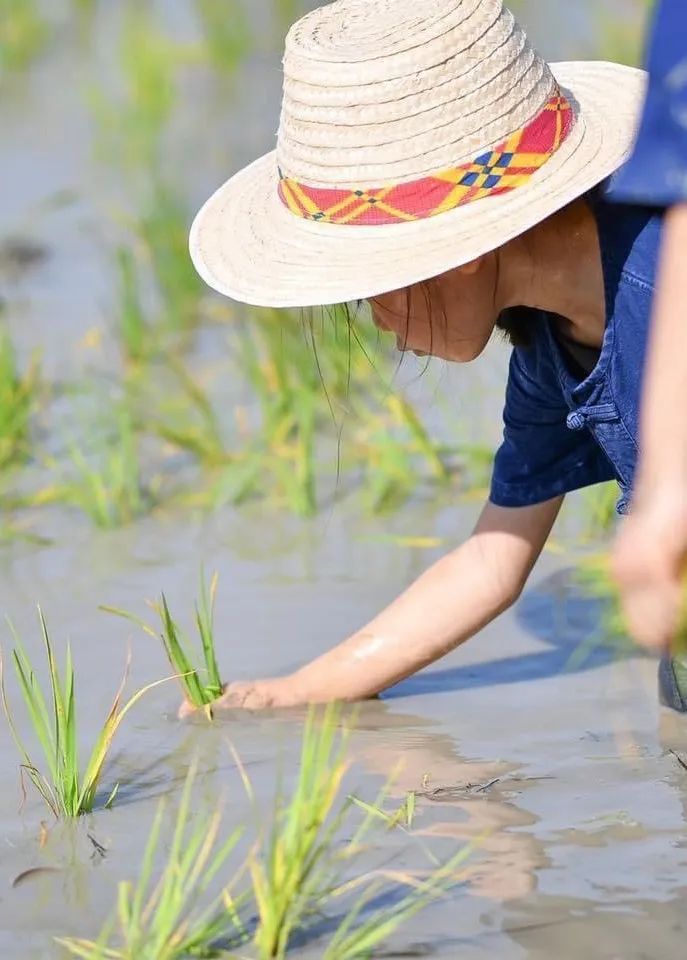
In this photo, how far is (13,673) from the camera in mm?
2684

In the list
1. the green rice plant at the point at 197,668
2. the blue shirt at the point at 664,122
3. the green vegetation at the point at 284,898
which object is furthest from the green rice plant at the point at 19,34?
the blue shirt at the point at 664,122

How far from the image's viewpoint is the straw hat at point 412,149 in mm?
1997

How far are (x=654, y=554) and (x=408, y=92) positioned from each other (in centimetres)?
92

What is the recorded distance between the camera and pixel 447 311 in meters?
2.09

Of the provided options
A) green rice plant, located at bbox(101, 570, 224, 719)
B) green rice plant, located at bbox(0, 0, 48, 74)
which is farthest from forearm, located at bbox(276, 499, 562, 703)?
green rice plant, located at bbox(0, 0, 48, 74)

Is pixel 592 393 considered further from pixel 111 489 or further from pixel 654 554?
pixel 111 489

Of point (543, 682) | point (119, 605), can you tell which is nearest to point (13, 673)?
point (119, 605)

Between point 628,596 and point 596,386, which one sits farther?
point 596,386

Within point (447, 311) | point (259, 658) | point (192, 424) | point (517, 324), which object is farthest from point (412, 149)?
point (192, 424)

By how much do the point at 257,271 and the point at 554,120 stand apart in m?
0.40

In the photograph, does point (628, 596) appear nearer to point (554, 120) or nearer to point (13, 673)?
point (554, 120)

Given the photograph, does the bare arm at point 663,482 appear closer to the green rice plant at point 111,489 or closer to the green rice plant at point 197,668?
the green rice plant at point 197,668

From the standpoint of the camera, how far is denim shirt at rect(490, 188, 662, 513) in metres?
2.05

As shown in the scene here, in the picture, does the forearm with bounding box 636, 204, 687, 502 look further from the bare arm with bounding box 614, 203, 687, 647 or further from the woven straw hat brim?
the woven straw hat brim
